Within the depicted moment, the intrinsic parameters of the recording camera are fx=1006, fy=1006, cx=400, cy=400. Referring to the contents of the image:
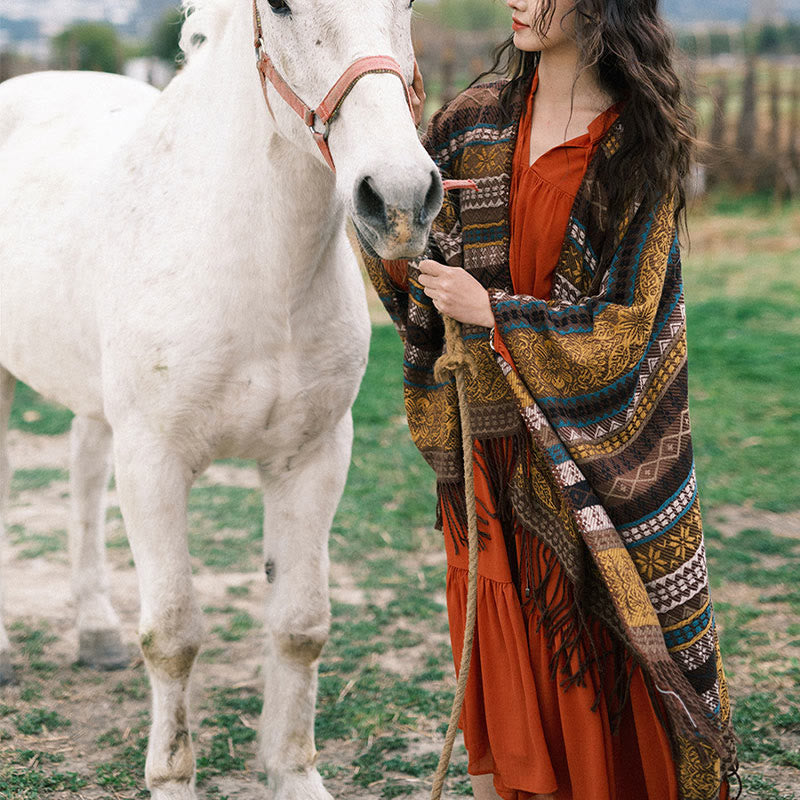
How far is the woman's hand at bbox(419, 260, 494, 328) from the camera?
1893 mm

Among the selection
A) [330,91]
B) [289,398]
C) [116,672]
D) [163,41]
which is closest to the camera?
[330,91]

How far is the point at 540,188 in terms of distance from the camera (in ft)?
6.37

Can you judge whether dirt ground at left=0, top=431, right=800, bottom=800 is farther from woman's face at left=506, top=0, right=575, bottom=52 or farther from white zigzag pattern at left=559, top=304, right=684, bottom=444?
woman's face at left=506, top=0, right=575, bottom=52

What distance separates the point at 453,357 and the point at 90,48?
10.9 meters

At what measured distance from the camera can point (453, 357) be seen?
189cm

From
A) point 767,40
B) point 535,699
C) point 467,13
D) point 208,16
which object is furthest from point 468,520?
point 467,13

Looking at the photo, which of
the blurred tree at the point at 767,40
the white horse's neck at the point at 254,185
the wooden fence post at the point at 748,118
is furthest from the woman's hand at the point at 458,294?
the blurred tree at the point at 767,40

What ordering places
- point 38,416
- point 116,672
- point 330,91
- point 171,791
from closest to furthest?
1. point 330,91
2. point 171,791
3. point 116,672
4. point 38,416

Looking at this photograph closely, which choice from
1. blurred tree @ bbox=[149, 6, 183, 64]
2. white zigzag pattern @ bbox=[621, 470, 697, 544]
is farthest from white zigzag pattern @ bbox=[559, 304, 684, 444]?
blurred tree @ bbox=[149, 6, 183, 64]

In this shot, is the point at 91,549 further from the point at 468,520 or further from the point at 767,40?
the point at 767,40

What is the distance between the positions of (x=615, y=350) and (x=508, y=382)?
210 millimetres

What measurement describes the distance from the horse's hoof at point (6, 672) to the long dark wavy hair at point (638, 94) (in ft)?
7.27

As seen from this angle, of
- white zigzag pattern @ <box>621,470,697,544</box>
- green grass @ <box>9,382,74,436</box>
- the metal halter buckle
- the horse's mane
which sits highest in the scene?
the horse's mane

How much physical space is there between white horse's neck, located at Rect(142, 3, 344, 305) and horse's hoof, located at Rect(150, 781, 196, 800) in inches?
44.7
